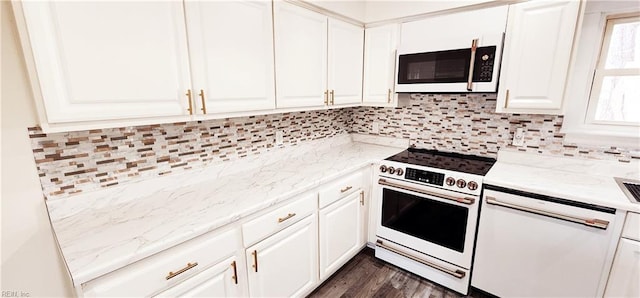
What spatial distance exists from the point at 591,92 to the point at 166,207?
9.16 feet

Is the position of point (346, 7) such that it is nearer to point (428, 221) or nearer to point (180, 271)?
point (428, 221)

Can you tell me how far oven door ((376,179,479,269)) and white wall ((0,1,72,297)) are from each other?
2.03 m

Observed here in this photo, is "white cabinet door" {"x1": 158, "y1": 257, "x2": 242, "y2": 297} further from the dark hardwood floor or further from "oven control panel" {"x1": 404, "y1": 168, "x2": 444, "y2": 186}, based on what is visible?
"oven control panel" {"x1": 404, "y1": 168, "x2": 444, "y2": 186}

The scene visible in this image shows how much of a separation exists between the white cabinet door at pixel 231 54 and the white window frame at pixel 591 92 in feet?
6.23

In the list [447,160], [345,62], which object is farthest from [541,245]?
[345,62]

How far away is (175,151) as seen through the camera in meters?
1.62

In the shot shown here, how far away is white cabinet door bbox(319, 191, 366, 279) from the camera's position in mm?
1938

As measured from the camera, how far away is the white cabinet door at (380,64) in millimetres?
2289

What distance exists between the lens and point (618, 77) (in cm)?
182

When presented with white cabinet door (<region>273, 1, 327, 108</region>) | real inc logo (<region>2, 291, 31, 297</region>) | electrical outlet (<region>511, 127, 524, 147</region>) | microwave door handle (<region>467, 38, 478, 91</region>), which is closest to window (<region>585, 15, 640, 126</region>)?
electrical outlet (<region>511, 127, 524, 147</region>)

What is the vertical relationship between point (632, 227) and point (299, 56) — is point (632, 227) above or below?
below

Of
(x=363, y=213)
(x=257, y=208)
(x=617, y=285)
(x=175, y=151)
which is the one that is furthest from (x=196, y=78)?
(x=617, y=285)

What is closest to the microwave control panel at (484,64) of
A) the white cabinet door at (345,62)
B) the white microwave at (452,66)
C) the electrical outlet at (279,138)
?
the white microwave at (452,66)

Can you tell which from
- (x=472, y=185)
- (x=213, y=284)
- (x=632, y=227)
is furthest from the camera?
(x=472, y=185)
